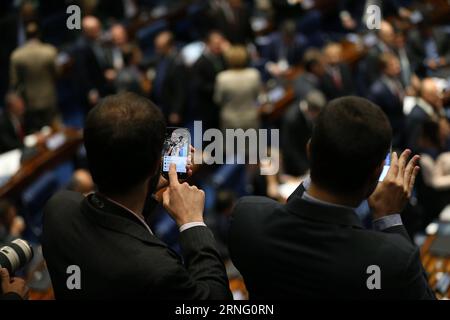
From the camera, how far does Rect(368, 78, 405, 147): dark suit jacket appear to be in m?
5.55

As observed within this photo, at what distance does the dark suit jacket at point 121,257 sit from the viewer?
1.45 meters

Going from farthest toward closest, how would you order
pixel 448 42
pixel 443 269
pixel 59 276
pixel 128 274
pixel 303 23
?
pixel 303 23
pixel 448 42
pixel 443 269
pixel 59 276
pixel 128 274

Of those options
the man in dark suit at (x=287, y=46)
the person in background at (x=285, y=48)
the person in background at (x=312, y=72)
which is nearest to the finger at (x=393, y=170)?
the person in background at (x=312, y=72)

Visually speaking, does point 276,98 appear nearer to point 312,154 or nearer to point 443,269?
point 443,269

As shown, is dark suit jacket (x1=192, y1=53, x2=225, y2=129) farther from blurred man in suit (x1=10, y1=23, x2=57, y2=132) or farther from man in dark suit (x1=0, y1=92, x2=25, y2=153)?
man in dark suit (x1=0, y1=92, x2=25, y2=153)

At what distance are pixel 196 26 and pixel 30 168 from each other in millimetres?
3342

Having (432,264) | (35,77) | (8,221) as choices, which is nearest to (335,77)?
(35,77)

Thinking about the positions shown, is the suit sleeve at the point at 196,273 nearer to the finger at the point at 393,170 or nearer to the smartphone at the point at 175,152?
the smartphone at the point at 175,152

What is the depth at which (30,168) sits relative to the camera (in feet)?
15.9

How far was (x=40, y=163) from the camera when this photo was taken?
4.95 m

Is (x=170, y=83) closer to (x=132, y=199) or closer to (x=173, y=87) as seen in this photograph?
(x=173, y=87)

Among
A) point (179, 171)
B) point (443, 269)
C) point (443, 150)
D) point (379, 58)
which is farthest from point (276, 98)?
point (179, 171)

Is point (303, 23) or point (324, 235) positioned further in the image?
point (303, 23)

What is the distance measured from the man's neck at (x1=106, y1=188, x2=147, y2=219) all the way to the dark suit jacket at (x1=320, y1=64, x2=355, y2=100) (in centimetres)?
456
